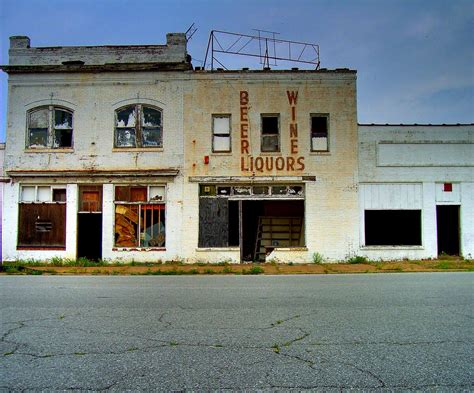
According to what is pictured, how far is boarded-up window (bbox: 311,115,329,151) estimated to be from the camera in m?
21.9

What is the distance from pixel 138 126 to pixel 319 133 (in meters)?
7.61

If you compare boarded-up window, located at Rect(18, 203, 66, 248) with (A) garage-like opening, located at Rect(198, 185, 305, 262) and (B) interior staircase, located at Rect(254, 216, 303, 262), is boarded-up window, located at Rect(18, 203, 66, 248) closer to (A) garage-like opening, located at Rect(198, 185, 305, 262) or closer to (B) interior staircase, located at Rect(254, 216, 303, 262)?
(A) garage-like opening, located at Rect(198, 185, 305, 262)

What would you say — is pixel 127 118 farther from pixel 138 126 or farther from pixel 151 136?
pixel 151 136

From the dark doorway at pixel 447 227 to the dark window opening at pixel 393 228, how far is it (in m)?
1.12

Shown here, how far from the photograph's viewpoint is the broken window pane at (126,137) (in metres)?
22.0

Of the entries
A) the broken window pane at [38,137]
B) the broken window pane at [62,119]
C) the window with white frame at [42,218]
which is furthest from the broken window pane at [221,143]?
the broken window pane at [38,137]

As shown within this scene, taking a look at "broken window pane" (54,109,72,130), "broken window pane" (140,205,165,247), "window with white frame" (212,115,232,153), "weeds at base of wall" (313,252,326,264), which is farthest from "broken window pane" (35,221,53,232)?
"weeds at base of wall" (313,252,326,264)

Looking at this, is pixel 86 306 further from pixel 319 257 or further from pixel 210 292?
pixel 319 257

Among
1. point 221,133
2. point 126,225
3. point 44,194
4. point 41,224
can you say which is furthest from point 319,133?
point 41,224

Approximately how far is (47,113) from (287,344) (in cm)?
1912

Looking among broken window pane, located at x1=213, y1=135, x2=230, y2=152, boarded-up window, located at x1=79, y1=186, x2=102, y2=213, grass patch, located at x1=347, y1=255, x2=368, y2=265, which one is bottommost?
grass patch, located at x1=347, y1=255, x2=368, y2=265

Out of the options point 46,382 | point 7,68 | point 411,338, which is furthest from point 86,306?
point 7,68

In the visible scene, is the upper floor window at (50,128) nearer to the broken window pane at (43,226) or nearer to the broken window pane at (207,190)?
the broken window pane at (43,226)

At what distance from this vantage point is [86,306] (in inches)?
346
